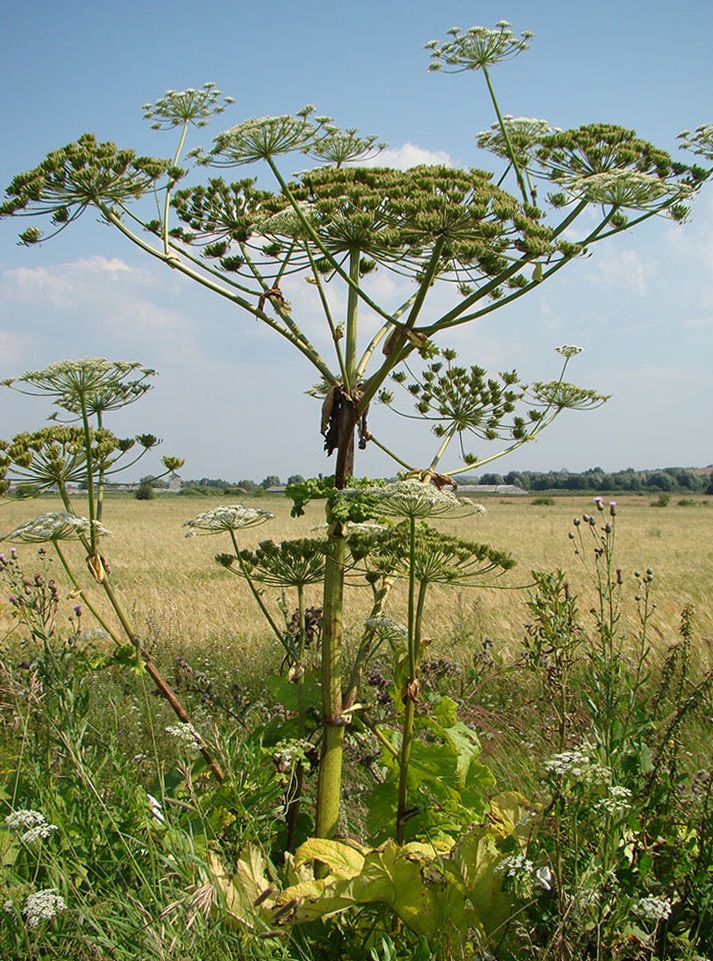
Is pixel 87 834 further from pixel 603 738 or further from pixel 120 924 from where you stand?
pixel 603 738

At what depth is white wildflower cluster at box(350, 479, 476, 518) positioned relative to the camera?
286cm

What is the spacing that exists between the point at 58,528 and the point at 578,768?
2.34 meters

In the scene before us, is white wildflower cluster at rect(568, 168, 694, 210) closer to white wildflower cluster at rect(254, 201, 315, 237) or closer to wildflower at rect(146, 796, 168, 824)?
white wildflower cluster at rect(254, 201, 315, 237)

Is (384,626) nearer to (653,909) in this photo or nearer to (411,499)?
(411,499)

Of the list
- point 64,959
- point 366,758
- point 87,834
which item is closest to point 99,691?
point 366,758

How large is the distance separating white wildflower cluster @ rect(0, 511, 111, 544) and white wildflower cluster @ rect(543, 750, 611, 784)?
2.04m

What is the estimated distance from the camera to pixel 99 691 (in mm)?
7324

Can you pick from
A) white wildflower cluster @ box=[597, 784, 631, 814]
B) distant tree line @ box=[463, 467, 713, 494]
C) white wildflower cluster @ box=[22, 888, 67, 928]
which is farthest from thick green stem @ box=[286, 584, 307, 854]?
distant tree line @ box=[463, 467, 713, 494]

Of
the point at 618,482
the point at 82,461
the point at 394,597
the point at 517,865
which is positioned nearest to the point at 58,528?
the point at 82,461

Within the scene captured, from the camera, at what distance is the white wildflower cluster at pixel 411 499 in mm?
2861

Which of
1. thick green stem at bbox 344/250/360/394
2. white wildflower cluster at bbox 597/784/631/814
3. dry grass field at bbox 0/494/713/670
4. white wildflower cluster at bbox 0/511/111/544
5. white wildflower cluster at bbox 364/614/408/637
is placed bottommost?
dry grass field at bbox 0/494/713/670

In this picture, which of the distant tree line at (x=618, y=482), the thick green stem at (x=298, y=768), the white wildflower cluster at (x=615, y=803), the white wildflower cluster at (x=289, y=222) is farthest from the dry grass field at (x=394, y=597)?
the distant tree line at (x=618, y=482)

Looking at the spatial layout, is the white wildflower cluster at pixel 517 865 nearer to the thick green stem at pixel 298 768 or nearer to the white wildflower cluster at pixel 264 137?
the thick green stem at pixel 298 768

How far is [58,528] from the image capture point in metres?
3.56
